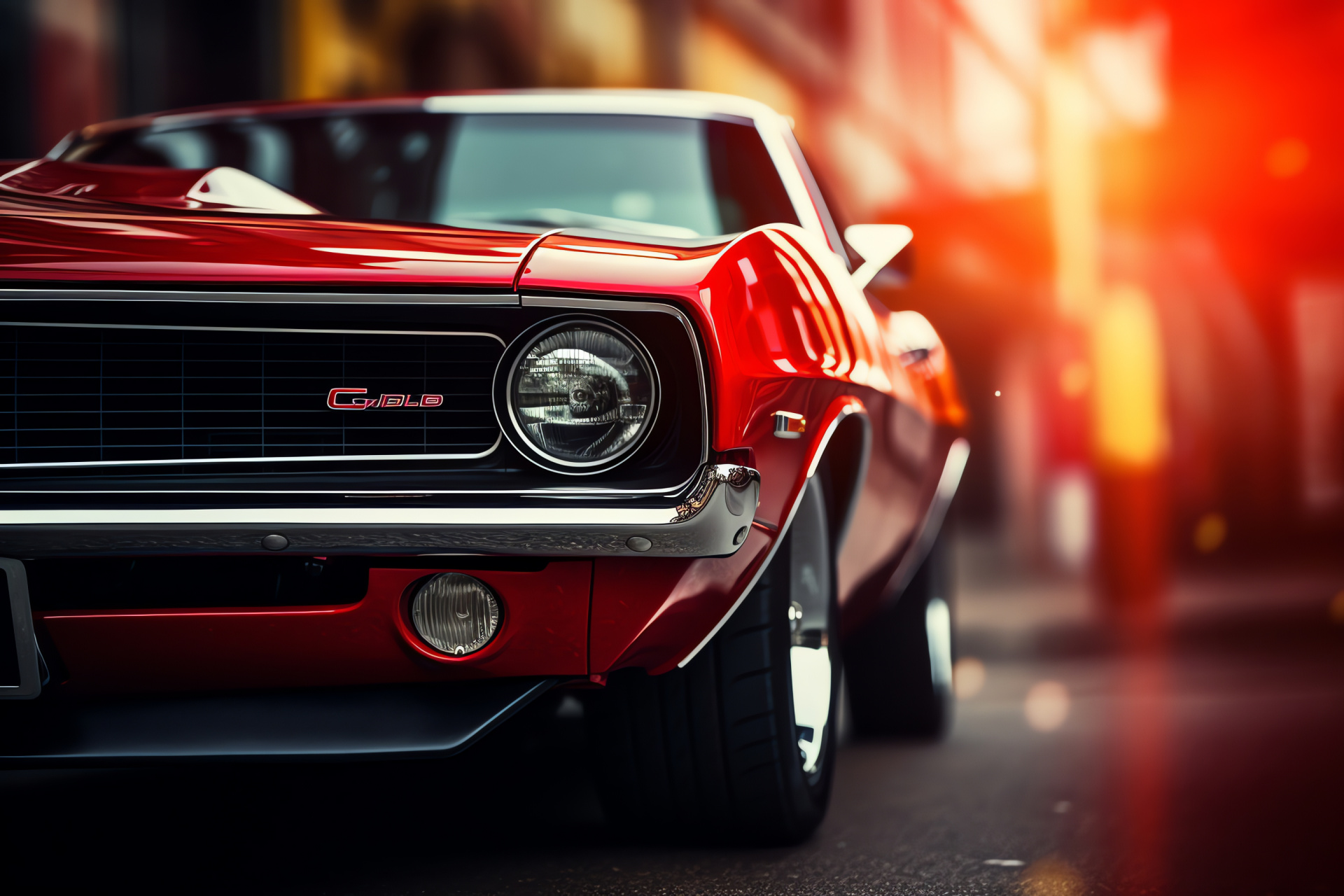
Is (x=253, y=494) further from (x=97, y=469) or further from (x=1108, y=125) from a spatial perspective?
(x=1108, y=125)

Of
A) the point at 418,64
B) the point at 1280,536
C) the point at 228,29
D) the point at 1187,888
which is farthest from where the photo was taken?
the point at 1280,536

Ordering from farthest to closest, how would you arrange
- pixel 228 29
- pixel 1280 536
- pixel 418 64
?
pixel 1280 536 < pixel 418 64 < pixel 228 29

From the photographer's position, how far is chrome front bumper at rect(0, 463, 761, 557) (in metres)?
2.18

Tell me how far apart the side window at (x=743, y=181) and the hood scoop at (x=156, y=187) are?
94 centimetres

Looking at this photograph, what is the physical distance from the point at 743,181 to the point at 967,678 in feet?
12.5

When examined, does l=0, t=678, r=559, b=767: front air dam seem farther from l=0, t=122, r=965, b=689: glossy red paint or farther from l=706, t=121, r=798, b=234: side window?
l=706, t=121, r=798, b=234: side window

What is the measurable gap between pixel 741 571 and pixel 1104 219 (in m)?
14.4

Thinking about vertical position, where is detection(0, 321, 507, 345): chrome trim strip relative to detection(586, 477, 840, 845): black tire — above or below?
above

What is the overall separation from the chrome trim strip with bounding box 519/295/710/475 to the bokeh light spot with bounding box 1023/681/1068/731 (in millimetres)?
2724

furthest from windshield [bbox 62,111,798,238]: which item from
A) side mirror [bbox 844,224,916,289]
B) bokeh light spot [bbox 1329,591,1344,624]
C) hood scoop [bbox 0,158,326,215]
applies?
bokeh light spot [bbox 1329,591,1344,624]

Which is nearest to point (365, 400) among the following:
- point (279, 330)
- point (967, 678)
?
point (279, 330)

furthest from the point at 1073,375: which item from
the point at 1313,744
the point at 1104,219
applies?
the point at 1313,744

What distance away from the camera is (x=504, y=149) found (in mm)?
3598

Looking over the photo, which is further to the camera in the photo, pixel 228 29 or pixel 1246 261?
pixel 1246 261
